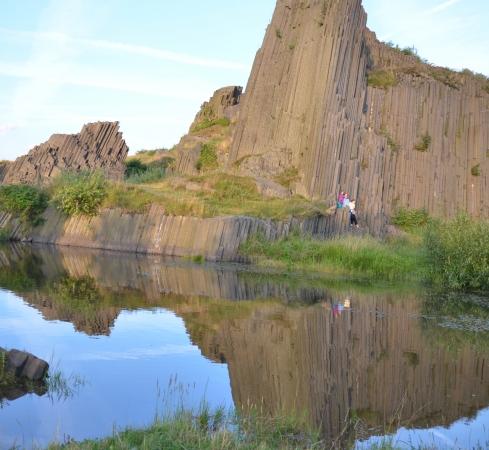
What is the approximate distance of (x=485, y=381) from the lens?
30.1 ft

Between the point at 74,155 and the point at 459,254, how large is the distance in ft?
89.3

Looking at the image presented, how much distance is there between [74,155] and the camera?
39156mm

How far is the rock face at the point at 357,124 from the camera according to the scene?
28.8 meters

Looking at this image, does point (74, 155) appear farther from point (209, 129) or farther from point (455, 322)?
point (455, 322)

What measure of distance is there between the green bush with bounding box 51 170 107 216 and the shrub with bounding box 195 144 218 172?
11.5m

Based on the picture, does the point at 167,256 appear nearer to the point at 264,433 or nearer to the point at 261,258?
the point at 261,258

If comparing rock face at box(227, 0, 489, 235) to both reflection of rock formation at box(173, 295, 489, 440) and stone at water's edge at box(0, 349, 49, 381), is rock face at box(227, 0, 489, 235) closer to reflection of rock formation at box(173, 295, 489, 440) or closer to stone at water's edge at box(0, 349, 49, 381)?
reflection of rock formation at box(173, 295, 489, 440)

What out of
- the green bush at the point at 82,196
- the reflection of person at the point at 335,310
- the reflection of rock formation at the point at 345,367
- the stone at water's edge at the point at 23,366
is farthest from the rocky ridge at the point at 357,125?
the stone at water's edge at the point at 23,366

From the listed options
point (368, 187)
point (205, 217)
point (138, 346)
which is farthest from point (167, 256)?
point (138, 346)

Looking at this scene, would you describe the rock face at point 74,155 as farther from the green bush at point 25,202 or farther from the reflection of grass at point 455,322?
the reflection of grass at point 455,322

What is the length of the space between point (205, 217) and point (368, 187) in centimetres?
883

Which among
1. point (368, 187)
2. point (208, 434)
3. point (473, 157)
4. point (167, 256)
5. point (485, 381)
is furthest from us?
point (473, 157)

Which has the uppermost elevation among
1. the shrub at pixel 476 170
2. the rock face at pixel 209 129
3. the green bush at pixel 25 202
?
the rock face at pixel 209 129

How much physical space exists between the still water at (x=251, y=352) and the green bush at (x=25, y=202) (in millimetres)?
10978
